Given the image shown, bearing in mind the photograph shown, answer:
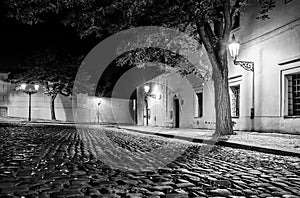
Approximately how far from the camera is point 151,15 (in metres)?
13.4

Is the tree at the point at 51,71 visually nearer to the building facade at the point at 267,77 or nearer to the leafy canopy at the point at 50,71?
the leafy canopy at the point at 50,71

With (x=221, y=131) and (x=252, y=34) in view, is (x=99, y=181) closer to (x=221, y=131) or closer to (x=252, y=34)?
(x=221, y=131)

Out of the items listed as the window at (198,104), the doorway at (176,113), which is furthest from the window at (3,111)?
the window at (198,104)

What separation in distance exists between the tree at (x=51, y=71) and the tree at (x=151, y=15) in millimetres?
27229

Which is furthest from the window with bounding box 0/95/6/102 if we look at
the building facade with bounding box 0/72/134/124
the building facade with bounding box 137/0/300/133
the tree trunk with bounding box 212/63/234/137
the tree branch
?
the tree branch

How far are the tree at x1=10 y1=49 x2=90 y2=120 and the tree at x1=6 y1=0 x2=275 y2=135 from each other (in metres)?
27.2

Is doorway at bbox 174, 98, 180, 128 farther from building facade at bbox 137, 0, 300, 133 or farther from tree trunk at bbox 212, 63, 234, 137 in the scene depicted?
tree trunk at bbox 212, 63, 234, 137

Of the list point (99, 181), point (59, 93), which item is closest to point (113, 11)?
point (99, 181)

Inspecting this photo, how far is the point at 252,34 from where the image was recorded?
1766cm

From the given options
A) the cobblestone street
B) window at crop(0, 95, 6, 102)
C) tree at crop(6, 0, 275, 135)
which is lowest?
the cobblestone street

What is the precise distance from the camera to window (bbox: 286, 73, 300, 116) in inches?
583

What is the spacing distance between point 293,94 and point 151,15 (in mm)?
6739

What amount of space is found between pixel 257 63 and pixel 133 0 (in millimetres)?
7492

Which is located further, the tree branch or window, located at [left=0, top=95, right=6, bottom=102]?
window, located at [left=0, top=95, right=6, bottom=102]
